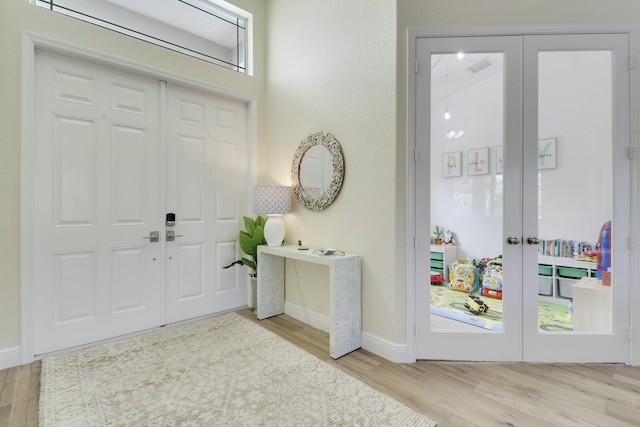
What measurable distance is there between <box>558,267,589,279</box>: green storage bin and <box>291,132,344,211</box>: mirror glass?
1801 mm

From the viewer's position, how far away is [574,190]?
221 centimetres

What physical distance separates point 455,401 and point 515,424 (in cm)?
30

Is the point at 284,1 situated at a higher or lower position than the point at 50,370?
higher

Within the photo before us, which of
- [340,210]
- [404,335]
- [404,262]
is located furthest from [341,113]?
[404,335]

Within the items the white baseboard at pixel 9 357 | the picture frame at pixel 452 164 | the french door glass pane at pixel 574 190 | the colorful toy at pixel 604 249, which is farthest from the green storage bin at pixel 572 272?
the white baseboard at pixel 9 357

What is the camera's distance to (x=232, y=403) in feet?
Result: 5.78

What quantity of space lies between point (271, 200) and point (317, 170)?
56 centimetres

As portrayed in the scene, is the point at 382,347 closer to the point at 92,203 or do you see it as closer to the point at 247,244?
the point at 247,244

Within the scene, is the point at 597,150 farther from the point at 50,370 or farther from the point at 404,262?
the point at 50,370

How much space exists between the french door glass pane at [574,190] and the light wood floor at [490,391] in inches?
13.4

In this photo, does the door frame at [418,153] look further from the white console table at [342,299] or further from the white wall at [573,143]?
the white console table at [342,299]

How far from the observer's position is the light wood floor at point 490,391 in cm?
164

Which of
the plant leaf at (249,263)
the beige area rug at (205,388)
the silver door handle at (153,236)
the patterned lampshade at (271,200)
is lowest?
the beige area rug at (205,388)

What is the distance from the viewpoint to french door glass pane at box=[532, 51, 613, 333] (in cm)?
218
